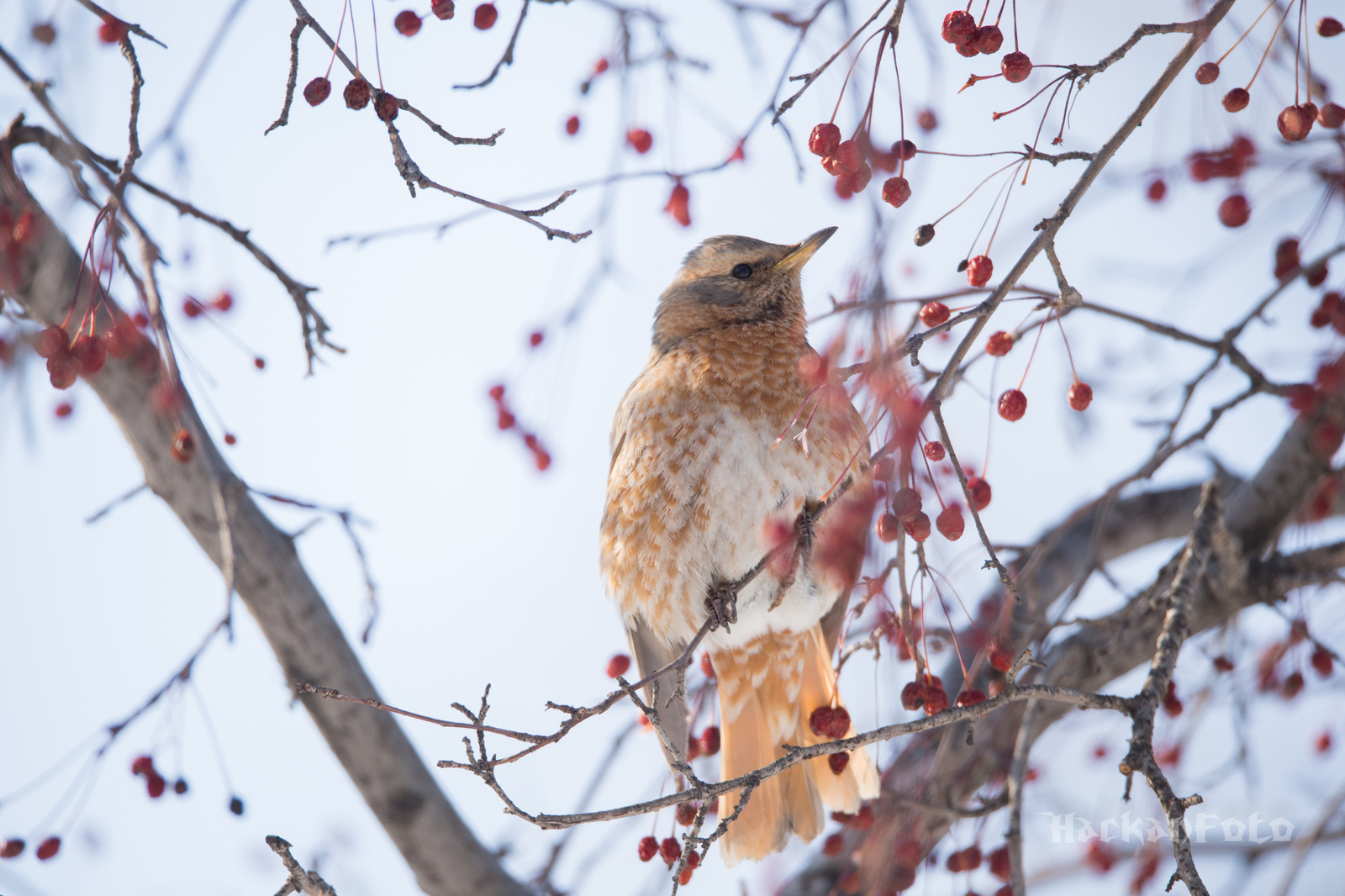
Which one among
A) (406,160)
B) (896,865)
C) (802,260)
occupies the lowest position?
(896,865)

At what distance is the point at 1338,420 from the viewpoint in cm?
285

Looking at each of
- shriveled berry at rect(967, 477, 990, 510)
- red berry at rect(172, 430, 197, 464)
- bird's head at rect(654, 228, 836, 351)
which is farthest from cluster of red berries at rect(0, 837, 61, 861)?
shriveled berry at rect(967, 477, 990, 510)

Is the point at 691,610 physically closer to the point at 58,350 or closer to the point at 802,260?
the point at 802,260

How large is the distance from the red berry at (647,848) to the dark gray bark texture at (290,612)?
72cm

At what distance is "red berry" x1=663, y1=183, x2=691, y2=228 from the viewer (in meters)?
2.83

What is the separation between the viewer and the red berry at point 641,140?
3088mm

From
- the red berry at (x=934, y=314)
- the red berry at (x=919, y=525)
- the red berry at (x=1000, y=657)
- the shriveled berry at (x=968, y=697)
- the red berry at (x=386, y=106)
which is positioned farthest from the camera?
the red berry at (x=1000, y=657)

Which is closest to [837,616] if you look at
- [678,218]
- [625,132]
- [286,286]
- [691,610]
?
[691,610]

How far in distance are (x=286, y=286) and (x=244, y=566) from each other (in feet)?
2.92

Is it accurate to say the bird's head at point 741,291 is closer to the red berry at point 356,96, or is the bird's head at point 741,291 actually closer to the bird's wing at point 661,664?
the bird's wing at point 661,664

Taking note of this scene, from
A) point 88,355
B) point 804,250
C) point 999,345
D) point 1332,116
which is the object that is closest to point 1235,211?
point 1332,116

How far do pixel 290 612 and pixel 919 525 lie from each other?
2030 millimetres

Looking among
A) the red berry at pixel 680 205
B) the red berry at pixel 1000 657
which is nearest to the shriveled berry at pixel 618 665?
the red berry at pixel 1000 657

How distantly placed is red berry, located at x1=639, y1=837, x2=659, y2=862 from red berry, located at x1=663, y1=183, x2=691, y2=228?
1671mm
